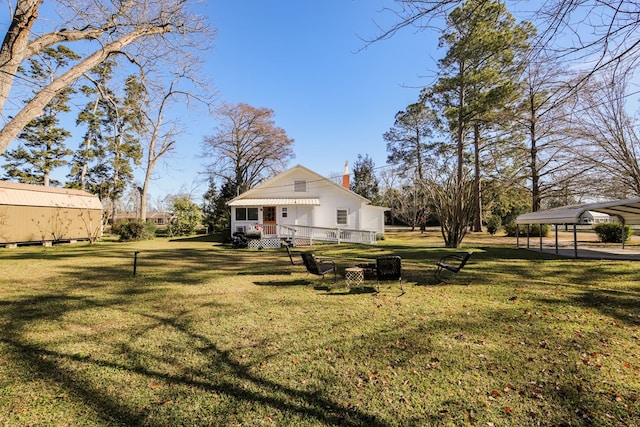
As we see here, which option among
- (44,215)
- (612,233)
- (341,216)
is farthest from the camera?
(341,216)

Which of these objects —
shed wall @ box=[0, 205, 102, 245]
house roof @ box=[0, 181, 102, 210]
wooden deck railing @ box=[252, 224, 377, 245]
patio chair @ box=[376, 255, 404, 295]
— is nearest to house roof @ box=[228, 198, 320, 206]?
wooden deck railing @ box=[252, 224, 377, 245]

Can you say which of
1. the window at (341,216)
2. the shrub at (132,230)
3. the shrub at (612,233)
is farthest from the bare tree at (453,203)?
the shrub at (132,230)

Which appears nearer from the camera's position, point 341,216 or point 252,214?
point 341,216

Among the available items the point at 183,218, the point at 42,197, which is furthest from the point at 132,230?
the point at 183,218

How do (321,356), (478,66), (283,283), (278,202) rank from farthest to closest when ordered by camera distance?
(278,202), (478,66), (283,283), (321,356)

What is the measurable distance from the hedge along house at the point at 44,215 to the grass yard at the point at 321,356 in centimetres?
1466

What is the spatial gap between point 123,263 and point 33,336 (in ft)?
25.5

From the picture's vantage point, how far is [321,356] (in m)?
3.70

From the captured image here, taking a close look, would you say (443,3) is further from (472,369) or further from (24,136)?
(24,136)

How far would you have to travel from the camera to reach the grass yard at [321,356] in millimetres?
2643

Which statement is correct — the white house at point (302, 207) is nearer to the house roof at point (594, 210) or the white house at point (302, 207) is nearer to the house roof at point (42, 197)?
the house roof at point (594, 210)

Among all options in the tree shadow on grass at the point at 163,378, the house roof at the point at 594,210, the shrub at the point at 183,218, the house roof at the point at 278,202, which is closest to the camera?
the tree shadow on grass at the point at 163,378

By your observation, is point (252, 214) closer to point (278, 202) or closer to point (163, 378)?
point (278, 202)

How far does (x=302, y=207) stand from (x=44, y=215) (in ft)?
54.6
